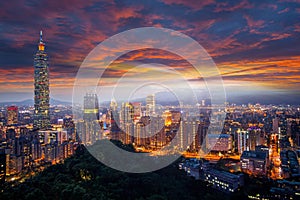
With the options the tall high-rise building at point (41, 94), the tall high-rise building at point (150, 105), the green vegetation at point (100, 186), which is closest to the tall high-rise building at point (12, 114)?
the tall high-rise building at point (41, 94)

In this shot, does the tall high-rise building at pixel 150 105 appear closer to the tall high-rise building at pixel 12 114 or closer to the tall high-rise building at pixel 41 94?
the tall high-rise building at pixel 12 114

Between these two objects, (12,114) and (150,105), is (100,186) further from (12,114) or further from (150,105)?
(12,114)

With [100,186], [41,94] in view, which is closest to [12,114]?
[41,94]

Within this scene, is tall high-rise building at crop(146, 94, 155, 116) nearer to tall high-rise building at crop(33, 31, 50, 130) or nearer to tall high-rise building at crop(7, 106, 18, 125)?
tall high-rise building at crop(7, 106, 18, 125)

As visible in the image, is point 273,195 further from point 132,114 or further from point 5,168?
point 5,168

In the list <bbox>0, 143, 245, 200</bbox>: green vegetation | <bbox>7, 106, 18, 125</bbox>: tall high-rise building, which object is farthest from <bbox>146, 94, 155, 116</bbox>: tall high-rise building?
<bbox>7, 106, 18, 125</bbox>: tall high-rise building

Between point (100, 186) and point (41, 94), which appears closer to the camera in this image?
point (100, 186)
